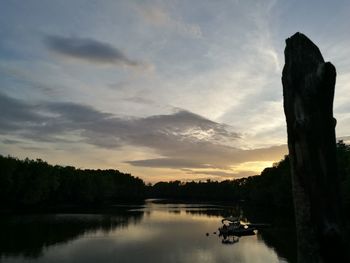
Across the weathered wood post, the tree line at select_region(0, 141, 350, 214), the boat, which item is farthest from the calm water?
the weathered wood post

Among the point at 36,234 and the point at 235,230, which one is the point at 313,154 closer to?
the point at 36,234

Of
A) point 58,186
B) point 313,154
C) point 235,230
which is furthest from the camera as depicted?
point 58,186

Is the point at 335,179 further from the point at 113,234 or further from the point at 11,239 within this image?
the point at 113,234

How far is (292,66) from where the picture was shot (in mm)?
4965

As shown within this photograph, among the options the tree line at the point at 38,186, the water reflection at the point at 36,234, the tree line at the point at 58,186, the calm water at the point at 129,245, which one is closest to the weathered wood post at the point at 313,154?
the calm water at the point at 129,245

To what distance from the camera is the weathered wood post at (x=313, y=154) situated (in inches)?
A: 179

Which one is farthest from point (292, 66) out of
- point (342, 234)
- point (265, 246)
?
point (265, 246)

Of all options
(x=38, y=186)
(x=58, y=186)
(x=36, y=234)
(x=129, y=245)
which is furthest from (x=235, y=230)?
(x=58, y=186)

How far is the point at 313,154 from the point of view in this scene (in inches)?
182

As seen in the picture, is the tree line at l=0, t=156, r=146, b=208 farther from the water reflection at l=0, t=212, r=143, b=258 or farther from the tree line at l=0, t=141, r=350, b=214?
the water reflection at l=0, t=212, r=143, b=258

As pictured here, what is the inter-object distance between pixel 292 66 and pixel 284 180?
85.4m

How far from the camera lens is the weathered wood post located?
14.9 ft

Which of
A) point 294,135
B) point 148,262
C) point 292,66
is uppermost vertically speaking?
point 292,66

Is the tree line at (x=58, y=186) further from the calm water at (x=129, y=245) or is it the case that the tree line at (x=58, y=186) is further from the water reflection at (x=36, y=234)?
the water reflection at (x=36, y=234)
